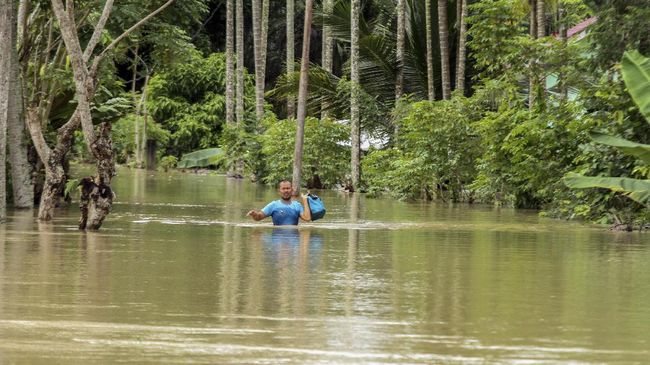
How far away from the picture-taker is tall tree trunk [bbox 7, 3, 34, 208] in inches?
982

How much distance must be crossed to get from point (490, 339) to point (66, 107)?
2141cm

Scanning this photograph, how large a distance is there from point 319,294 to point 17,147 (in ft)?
48.0

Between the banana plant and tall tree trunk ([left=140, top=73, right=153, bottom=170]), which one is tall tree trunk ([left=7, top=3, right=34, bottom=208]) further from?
tall tree trunk ([left=140, top=73, right=153, bottom=170])

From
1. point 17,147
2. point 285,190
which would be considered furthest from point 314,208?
point 17,147

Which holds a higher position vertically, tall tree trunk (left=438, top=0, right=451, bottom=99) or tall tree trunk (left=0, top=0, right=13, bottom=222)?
tall tree trunk (left=438, top=0, right=451, bottom=99)

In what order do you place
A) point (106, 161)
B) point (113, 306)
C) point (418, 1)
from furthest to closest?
point (418, 1), point (106, 161), point (113, 306)

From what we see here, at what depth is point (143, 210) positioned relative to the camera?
26047 mm

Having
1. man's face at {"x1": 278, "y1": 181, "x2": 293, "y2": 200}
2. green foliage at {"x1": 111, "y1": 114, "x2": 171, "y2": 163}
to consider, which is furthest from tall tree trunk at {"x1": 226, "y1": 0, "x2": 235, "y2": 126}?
man's face at {"x1": 278, "y1": 181, "x2": 293, "y2": 200}

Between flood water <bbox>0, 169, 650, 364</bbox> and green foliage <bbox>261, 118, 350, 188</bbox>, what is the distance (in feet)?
62.4

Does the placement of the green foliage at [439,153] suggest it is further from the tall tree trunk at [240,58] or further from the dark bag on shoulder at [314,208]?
the tall tree trunk at [240,58]

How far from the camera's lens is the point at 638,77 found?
1758cm

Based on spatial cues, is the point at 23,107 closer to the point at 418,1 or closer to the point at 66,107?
the point at 66,107

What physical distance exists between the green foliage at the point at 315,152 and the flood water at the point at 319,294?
19.0 metres

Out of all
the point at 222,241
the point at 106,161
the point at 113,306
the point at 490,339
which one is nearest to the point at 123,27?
the point at 106,161
